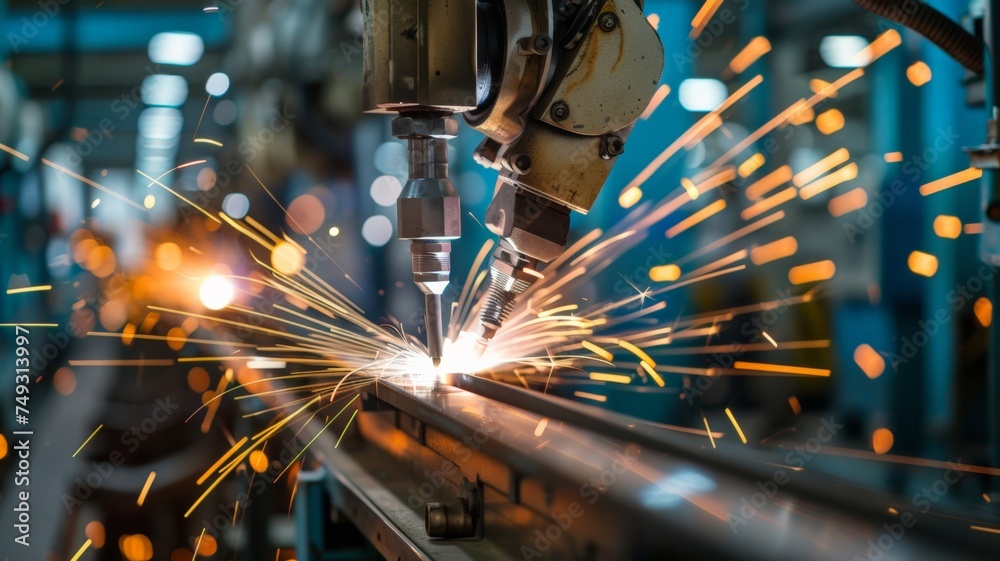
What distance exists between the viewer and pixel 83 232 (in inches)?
125

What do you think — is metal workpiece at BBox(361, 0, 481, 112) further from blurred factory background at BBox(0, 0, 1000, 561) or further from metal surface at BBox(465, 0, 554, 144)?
blurred factory background at BBox(0, 0, 1000, 561)

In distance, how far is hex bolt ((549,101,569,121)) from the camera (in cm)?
122

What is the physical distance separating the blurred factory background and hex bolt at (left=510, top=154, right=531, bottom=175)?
181 cm

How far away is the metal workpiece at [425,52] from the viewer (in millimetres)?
1132

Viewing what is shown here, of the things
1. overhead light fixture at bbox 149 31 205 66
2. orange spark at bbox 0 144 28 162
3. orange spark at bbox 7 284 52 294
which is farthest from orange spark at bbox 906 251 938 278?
orange spark at bbox 0 144 28 162

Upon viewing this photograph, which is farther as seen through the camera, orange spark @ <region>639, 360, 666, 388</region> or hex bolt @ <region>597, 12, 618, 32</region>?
orange spark @ <region>639, 360, 666, 388</region>

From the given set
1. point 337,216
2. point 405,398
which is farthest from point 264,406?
point 405,398

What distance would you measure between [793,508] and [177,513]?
8.90 feet

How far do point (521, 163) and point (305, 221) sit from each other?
223 cm

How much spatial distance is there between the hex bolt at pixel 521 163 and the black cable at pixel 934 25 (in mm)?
572

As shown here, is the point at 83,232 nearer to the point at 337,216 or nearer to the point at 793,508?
the point at 337,216

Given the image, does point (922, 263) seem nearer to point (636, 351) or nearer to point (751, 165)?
point (751, 165)

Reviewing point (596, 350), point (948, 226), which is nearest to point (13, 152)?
point (596, 350)

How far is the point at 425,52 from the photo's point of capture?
1.14 meters
